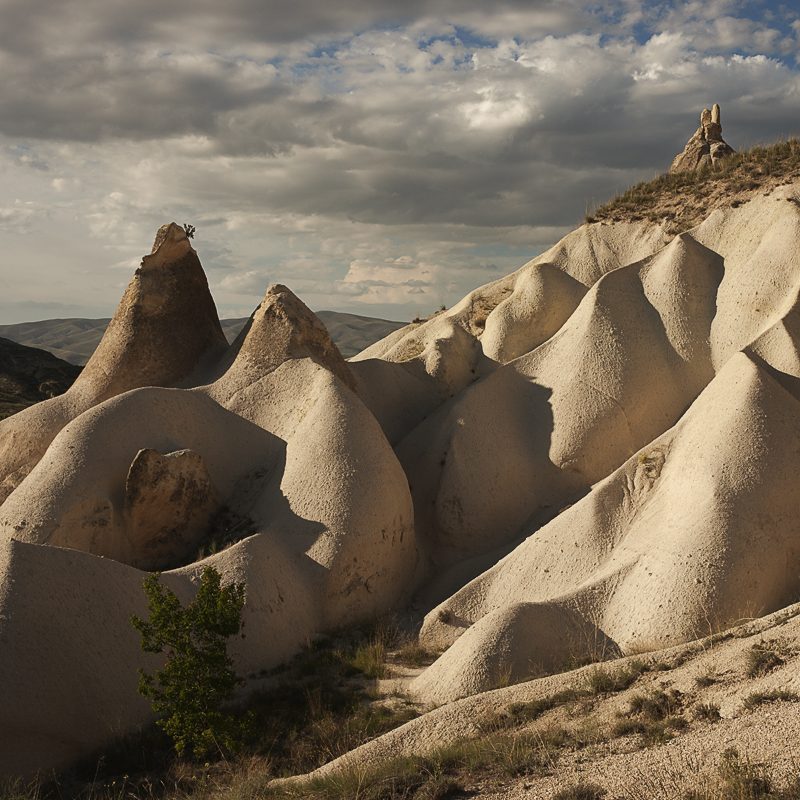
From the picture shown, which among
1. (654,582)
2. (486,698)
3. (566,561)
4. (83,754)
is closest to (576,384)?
(566,561)

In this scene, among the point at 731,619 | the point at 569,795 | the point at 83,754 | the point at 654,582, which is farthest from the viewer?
the point at 654,582

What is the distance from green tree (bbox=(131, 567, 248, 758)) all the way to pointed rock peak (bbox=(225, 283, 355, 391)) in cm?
745

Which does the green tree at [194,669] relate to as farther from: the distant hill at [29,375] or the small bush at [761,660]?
the distant hill at [29,375]

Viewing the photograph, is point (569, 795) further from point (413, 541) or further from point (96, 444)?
point (96, 444)

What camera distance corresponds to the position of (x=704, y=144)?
24.7m

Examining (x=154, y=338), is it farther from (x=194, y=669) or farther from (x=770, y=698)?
(x=770, y=698)

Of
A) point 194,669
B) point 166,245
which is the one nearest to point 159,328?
point 166,245

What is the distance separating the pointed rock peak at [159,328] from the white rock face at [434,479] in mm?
58

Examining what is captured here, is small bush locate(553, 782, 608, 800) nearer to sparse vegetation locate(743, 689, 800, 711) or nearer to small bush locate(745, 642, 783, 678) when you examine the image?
sparse vegetation locate(743, 689, 800, 711)

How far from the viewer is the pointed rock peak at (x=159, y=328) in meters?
14.5

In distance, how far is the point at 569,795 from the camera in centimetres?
467

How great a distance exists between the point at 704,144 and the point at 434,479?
1899 cm

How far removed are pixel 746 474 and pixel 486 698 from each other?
5.01 m

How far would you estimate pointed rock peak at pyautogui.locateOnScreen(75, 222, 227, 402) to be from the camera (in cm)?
1451
